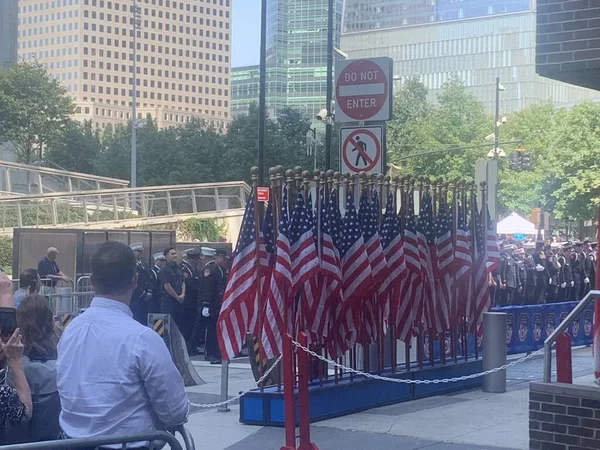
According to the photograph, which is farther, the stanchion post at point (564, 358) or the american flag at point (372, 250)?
the american flag at point (372, 250)

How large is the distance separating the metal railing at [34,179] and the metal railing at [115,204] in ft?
21.3

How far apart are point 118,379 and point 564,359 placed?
4.70 metres

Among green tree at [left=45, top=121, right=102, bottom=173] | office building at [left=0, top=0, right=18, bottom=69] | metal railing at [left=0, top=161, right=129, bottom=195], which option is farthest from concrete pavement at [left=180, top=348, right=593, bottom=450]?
green tree at [left=45, top=121, right=102, bottom=173]

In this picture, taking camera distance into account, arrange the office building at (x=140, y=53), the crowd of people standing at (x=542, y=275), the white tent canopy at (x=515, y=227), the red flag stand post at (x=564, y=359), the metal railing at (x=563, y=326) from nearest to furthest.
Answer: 1. the metal railing at (x=563, y=326)
2. the red flag stand post at (x=564, y=359)
3. the crowd of people standing at (x=542, y=275)
4. the white tent canopy at (x=515, y=227)
5. the office building at (x=140, y=53)

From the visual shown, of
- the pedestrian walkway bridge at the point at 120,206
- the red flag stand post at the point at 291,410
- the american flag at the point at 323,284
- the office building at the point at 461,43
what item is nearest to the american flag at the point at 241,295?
the american flag at the point at 323,284

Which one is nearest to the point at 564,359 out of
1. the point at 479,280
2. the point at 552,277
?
the point at 479,280

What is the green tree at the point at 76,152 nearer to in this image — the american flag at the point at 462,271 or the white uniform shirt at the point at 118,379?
the american flag at the point at 462,271

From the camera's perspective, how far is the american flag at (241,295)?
34.0 ft

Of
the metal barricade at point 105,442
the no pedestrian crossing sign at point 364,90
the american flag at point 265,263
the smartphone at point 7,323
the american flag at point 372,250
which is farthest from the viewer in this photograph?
the no pedestrian crossing sign at point 364,90

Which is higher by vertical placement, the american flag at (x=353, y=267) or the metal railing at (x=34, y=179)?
the metal railing at (x=34, y=179)

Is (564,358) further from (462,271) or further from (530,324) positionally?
(530,324)

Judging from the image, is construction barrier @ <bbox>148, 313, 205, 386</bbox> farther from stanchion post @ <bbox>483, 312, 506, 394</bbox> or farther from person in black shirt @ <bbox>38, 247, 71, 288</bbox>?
person in black shirt @ <bbox>38, 247, 71, 288</bbox>

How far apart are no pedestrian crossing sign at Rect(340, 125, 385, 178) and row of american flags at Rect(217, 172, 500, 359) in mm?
313

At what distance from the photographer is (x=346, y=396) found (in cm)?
1105
